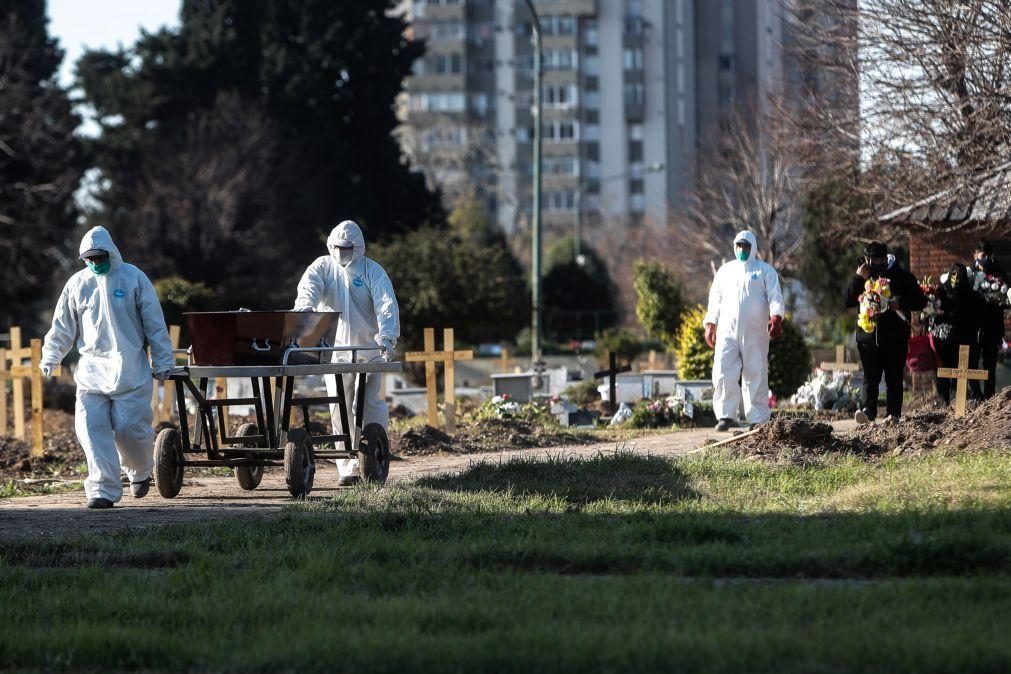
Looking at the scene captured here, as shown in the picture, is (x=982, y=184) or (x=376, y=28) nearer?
(x=982, y=184)

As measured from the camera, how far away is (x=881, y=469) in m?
11.1

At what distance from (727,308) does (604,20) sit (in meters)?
79.2

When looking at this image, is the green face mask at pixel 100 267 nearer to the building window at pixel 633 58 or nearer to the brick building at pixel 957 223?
→ the brick building at pixel 957 223

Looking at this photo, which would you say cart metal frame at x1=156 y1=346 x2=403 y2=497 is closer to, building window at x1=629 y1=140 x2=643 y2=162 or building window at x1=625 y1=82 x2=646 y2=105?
building window at x1=625 y1=82 x2=646 y2=105

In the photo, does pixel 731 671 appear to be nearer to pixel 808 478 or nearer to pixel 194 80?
pixel 808 478

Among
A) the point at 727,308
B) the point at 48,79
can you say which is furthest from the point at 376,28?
the point at 727,308

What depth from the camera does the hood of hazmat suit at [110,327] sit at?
1103 centimetres

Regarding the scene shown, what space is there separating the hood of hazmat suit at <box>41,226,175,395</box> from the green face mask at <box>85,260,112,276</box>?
0.07ft

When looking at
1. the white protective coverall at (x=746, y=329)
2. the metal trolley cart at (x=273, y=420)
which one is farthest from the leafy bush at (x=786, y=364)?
the metal trolley cart at (x=273, y=420)

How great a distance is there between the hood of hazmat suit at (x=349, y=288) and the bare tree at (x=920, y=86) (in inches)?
366

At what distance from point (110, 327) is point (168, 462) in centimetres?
103

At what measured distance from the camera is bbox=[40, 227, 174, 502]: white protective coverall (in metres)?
11.0

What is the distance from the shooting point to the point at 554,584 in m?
7.09

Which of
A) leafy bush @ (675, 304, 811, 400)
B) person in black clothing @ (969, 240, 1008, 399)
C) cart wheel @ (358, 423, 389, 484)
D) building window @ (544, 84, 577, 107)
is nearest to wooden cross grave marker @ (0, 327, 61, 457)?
cart wheel @ (358, 423, 389, 484)
